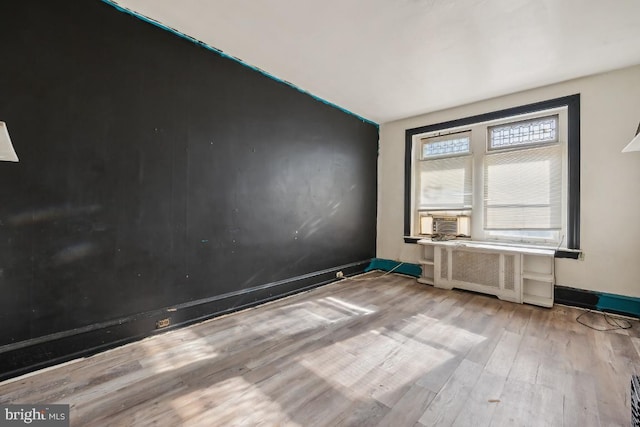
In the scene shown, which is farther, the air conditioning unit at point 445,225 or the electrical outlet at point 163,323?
the air conditioning unit at point 445,225

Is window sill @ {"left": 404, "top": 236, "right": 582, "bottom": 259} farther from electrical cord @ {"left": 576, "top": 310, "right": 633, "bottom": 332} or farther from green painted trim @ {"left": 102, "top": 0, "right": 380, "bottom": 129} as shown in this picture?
green painted trim @ {"left": 102, "top": 0, "right": 380, "bottom": 129}

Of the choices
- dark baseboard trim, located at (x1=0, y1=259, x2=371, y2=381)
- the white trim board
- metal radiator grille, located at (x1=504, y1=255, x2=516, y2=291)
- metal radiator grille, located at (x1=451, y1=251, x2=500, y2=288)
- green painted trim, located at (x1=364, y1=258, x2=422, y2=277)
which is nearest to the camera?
the white trim board

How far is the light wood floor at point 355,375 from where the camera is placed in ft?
4.90

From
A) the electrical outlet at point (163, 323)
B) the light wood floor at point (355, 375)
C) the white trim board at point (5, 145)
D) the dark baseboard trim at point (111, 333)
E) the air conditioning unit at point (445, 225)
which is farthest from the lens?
the air conditioning unit at point (445, 225)

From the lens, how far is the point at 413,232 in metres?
4.77

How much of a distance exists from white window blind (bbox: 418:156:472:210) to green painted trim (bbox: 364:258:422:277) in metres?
1.05

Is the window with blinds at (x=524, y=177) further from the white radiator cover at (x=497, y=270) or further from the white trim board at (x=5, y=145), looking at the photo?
the white trim board at (x=5, y=145)

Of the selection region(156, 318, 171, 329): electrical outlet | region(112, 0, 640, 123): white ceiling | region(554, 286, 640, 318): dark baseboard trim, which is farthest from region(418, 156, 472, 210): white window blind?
region(156, 318, 171, 329): electrical outlet

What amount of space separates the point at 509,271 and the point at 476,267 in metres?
0.38

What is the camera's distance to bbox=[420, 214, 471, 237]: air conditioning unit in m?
4.22

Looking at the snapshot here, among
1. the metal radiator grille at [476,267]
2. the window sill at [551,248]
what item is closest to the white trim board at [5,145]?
the metal radiator grille at [476,267]

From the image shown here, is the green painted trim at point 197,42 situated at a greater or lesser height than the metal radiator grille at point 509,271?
greater

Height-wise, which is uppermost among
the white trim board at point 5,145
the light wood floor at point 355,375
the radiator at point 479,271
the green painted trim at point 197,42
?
the green painted trim at point 197,42

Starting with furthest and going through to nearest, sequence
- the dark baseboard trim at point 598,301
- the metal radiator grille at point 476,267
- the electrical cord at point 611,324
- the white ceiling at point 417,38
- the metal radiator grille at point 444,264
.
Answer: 1. the metal radiator grille at point 444,264
2. the metal radiator grille at point 476,267
3. the dark baseboard trim at point 598,301
4. the electrical cord at point 611,324
5. the white ceiling at point 417,38
